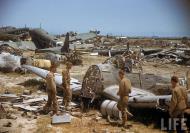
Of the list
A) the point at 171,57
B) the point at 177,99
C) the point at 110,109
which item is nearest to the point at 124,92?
the point at 110,109

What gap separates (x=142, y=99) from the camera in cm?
1220

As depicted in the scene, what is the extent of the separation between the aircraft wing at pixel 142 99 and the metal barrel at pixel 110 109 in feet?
1.74

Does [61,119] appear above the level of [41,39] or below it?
below

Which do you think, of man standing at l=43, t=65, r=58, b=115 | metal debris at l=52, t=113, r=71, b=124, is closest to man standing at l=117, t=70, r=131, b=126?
metal debris at l=52, t=113, r=71, b=124

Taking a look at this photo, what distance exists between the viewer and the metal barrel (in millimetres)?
12305

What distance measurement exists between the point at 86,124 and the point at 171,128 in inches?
119

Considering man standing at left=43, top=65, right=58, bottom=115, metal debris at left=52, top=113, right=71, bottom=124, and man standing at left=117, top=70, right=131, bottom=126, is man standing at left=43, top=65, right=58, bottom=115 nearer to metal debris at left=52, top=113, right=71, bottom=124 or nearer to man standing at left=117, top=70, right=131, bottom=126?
metal debris at left=52, top=113, right=71, bottom=124

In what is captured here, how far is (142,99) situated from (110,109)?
1.28m

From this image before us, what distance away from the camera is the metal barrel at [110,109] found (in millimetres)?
12305

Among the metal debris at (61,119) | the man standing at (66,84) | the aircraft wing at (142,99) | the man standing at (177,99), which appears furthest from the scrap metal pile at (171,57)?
A: the man standing at (177,99)

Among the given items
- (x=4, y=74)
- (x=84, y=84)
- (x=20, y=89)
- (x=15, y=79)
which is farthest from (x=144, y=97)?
(x=4, y=74)

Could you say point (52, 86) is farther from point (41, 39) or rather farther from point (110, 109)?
point (41, 39)

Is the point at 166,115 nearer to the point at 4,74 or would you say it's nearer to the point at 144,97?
the point at 144,97

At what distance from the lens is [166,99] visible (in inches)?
434
